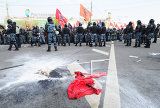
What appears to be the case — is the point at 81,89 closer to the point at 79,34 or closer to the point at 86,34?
the point at 86,34

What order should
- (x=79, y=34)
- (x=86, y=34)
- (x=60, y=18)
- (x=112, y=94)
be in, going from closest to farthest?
(x=112, y=94) < (x=86, y=34) < (x=79, y=34) < (x=60, y=18)

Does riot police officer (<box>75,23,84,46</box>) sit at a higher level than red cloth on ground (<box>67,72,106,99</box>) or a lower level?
higher

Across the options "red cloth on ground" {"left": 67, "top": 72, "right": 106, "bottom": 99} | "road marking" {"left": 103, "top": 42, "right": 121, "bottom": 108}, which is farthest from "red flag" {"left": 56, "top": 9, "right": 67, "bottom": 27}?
"red cloth on ground" {"left": 67, "top": 72, "right": 106, "bottom": 99}

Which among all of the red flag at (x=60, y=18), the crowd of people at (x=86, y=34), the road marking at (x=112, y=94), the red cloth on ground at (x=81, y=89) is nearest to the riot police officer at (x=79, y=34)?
the crowd of people at (x=86, y=34)

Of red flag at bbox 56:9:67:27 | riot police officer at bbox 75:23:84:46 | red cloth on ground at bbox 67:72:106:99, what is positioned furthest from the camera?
red flag at bbox 56:9:67:27

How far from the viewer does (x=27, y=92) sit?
5.42 metres

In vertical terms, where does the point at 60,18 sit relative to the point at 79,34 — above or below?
above

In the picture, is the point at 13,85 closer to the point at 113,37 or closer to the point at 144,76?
the point at 144,76

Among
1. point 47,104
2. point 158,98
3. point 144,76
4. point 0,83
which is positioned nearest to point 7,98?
point 47,104

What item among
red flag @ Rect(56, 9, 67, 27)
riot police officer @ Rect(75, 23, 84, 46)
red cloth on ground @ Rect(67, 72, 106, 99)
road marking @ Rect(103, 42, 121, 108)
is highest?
red flag @ Rect(56, 9, 67, 27)

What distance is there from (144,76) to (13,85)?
3.38 meters

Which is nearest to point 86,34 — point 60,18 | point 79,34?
point 79,34

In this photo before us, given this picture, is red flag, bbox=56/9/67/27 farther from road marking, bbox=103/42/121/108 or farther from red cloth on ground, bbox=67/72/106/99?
red cloth on ground, bbox=67/72/106/99

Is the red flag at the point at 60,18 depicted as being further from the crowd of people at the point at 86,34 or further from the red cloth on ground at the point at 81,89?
the red cloth on ground at the point at 81,89
